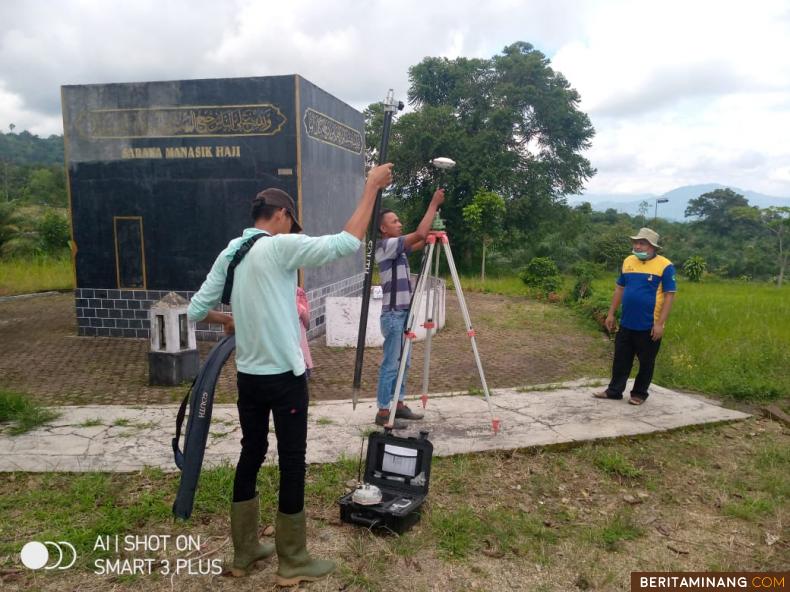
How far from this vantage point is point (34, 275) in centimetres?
1609

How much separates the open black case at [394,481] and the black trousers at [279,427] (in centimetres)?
66

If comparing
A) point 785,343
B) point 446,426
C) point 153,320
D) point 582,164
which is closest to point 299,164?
point 153,320

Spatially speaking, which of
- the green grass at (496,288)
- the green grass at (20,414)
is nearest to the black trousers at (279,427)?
the green grass at (20,414)

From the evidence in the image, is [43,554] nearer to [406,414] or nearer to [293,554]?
[293,554]

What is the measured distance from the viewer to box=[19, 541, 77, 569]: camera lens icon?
328cm

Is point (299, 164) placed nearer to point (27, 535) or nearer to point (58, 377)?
point (58, 377)

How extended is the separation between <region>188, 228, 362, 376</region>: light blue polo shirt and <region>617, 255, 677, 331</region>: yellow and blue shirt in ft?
12.8

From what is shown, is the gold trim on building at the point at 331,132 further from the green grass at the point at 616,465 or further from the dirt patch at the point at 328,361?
the green grass at the point at 616,465

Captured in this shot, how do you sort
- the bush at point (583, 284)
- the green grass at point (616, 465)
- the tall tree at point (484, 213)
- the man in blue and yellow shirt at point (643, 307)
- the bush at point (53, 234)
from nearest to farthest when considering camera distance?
the green grass at point (616, 465) → the man in blue and yellow shirt at point (643, 307) → the bush at point (583, 284) → the tall tree at point (484, 213) → the bush at point (53, 234)

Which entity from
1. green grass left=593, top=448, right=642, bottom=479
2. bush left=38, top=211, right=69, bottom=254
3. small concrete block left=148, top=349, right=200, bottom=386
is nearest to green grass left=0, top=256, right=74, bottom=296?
bush left=38, top=211, right=69, bottom=254

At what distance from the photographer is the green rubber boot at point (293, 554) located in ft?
10.1

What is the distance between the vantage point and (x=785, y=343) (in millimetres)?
8094

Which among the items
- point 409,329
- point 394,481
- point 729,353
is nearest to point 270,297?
point 394,481

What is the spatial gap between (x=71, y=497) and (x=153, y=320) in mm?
3319
